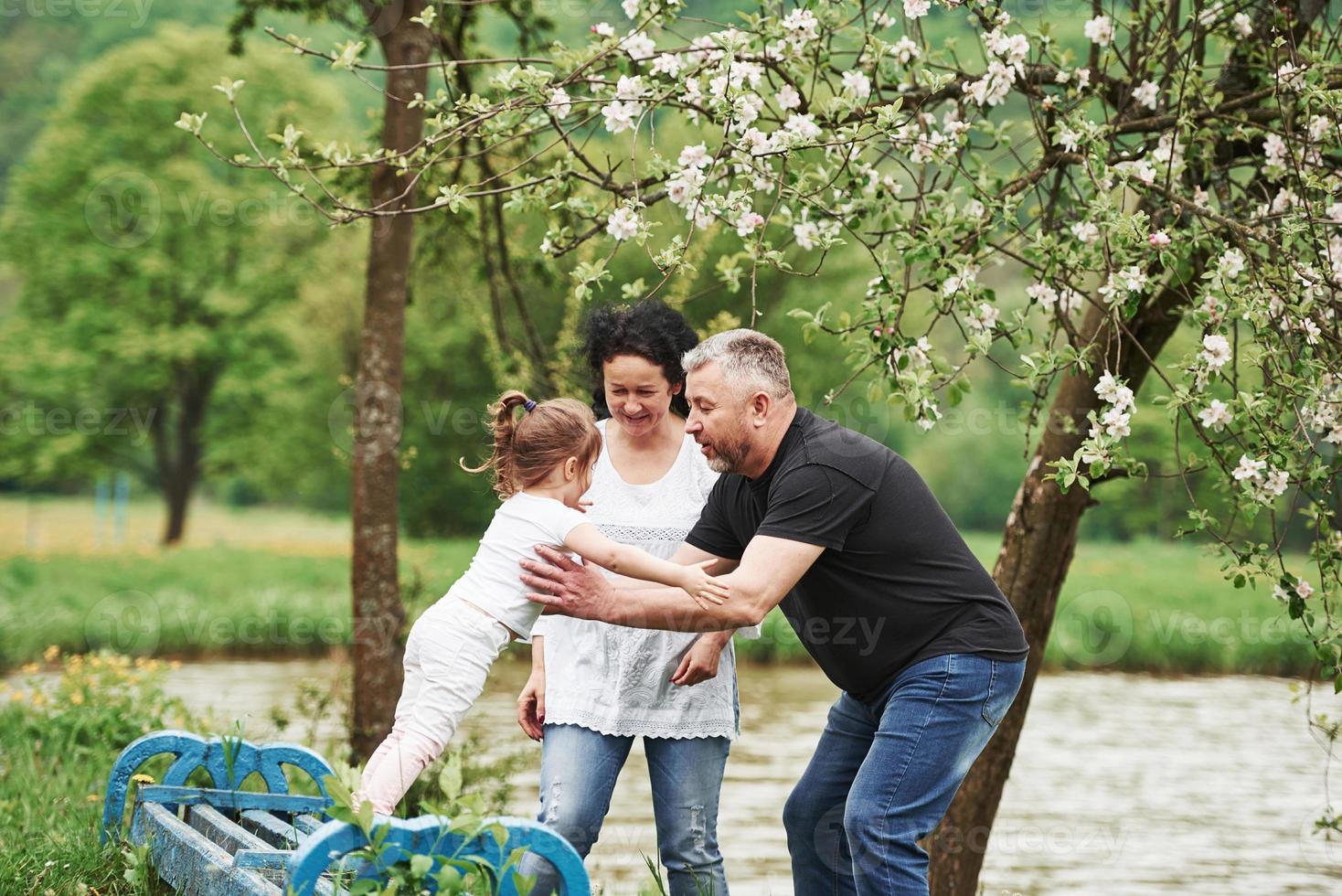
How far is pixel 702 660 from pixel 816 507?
651mm

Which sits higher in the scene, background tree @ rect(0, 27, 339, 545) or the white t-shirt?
background tree @ rect(0, 27, 339, 545)

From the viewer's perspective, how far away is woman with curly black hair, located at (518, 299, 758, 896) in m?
3.75

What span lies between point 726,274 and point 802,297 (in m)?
16.2

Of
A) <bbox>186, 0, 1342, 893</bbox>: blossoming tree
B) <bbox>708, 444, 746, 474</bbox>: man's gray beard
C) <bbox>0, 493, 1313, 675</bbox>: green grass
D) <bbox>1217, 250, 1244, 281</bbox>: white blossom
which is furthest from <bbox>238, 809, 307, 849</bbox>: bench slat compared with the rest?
<bbox>0, 493, 1313, 675</bbox>: green grass

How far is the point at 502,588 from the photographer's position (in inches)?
141

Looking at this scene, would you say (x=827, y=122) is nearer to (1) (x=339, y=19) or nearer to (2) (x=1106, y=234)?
(2) (x=1106, y=234)

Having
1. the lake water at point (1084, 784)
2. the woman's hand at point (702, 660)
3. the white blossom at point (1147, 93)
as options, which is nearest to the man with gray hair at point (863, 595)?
the woman's hand at point (702, 660)

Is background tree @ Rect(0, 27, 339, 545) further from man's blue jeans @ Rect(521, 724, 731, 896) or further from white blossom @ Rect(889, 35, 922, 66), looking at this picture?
man's blue jeans @ Rect(521, 724, 731, 896)

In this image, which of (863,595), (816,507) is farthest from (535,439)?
(863,595)

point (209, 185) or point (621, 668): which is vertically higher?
point (209, 185)

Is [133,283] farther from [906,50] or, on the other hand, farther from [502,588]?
[502,588]

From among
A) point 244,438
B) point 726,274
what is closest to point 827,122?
point 726,274

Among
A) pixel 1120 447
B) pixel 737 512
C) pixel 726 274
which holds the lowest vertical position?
pixel 737 512

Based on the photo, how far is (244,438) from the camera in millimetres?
26250
